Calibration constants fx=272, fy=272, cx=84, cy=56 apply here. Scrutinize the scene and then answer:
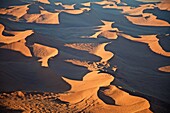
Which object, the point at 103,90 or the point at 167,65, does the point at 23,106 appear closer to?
the point at 103,90

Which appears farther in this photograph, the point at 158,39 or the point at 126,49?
the point at 158,39

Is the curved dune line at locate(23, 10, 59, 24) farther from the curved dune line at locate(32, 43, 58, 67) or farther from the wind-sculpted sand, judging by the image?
the curved dune line at locate(32, 43, 58, 67)

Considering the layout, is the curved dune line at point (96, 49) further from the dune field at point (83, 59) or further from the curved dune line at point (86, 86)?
the curved dune line at point (86, 86)

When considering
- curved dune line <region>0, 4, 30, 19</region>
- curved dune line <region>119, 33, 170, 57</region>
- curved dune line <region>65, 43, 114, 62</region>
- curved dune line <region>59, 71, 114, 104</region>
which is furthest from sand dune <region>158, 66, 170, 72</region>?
curved dune line <region>0, 4, 30, 19</region>

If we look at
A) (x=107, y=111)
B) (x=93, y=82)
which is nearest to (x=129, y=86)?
(x=93, y=82)

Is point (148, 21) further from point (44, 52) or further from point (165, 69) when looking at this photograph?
point (44, 52)

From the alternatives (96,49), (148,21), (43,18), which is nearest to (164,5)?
(148,21)
